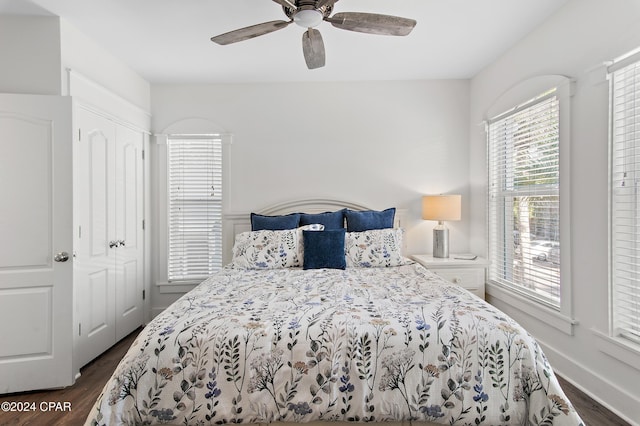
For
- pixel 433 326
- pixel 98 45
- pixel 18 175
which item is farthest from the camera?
pixel 98 45

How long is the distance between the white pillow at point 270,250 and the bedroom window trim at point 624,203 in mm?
2205

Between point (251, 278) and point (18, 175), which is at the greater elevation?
point (18, 175)

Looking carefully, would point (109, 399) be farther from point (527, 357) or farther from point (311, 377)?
point (527, 357)

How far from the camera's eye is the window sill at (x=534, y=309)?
2306 mm

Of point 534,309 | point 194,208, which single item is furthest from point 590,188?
point 194,208

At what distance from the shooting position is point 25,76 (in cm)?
231

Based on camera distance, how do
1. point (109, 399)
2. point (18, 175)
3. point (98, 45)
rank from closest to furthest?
point (109, 399) < point (18, 175) < point (98, 45)

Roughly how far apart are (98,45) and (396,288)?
3.19 metres

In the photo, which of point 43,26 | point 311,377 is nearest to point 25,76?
point 43,26

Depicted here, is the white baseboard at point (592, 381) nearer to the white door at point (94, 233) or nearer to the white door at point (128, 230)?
the white door at point (94, 233)

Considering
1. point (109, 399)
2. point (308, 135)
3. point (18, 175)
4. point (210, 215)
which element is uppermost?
point (308, 135)

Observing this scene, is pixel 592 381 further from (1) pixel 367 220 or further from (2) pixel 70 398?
(2) pixel 70 398

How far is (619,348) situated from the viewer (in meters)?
1.91

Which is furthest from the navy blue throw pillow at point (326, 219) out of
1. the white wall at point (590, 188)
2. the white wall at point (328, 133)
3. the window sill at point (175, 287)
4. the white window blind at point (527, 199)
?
the white wall at point (590, 188)
